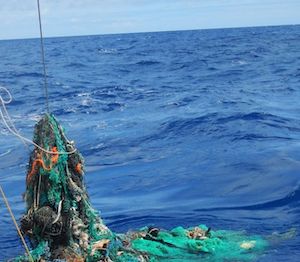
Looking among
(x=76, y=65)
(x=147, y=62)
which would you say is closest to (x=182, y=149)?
(x=147, y=62)

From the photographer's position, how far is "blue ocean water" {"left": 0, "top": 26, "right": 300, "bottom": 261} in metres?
9.07

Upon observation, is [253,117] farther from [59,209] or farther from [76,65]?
[76,65]

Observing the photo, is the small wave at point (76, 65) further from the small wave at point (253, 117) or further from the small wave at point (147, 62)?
the small wave at point (253, 117)

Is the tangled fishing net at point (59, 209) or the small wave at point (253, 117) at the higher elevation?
the tangled fishing net at point (59, 209)

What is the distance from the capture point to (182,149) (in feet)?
44.8

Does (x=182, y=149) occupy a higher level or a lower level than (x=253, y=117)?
lower

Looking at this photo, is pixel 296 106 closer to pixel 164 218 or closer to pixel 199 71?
pixel 164 218

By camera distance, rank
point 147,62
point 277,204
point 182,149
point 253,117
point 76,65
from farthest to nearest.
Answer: point 76,65
point 147,62
point 253,117
point 182,149
point 277,204

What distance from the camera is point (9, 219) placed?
361 inches

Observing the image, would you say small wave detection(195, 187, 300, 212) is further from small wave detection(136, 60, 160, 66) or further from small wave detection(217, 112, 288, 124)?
small wave detection(136, 60, 160, 66)

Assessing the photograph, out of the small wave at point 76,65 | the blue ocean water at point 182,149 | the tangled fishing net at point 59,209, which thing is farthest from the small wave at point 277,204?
the small wave at point 76,65

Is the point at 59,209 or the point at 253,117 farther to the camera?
the point at 253,117

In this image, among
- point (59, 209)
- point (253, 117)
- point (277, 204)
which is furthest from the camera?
point (253, 117)

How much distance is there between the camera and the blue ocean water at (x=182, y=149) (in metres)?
9.07
